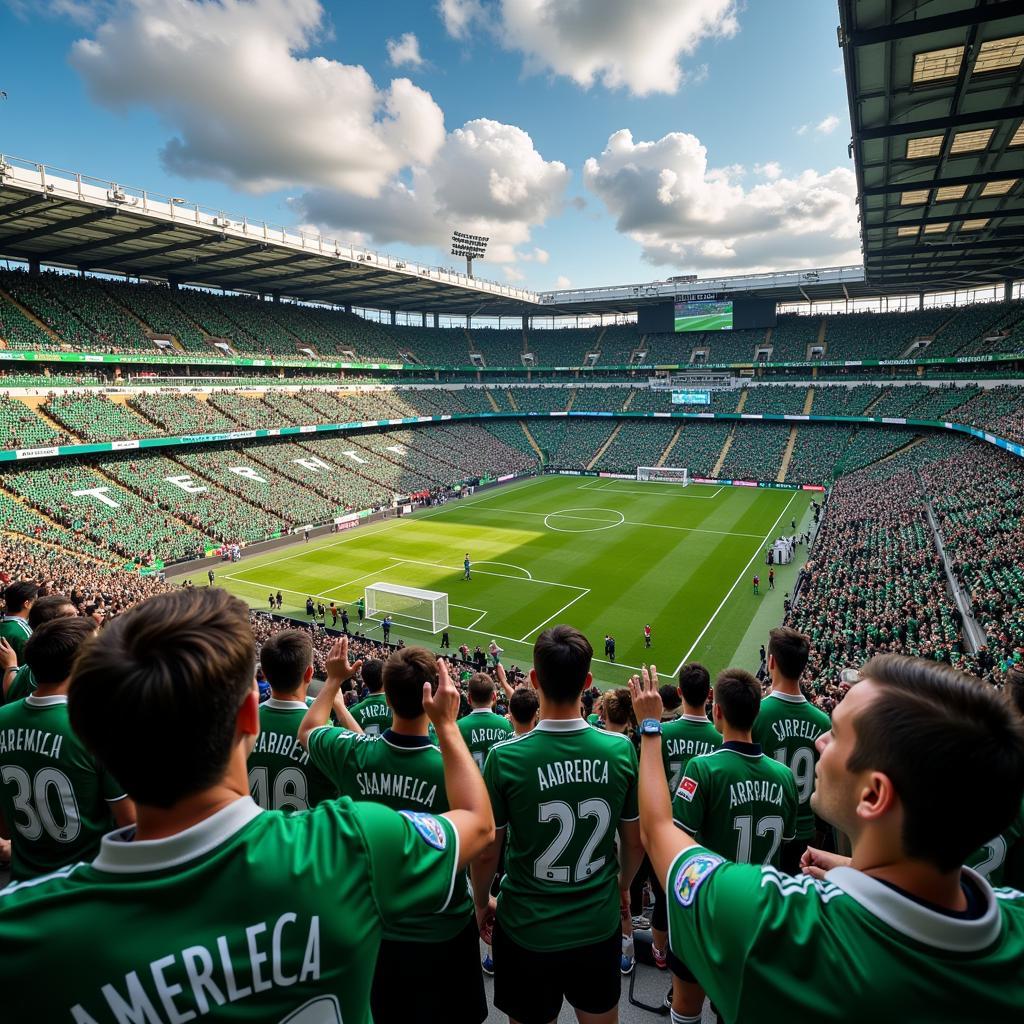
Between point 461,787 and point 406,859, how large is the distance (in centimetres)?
43

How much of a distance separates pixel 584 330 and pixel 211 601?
85.3 metres

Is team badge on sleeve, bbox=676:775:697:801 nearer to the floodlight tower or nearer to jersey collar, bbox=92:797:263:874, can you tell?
jersey collar, bbox=92:797:263:874

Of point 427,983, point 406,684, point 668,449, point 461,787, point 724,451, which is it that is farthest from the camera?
point 668,449

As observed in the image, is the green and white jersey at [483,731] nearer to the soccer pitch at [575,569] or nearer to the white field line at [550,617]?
the soccer pitch at [575,569]

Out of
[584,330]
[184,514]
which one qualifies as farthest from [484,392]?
[184,514]

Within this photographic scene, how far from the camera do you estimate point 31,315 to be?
40469mm

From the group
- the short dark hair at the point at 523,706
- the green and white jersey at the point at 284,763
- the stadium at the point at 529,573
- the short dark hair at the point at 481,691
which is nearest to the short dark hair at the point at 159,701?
the stadium at the point at 529,573

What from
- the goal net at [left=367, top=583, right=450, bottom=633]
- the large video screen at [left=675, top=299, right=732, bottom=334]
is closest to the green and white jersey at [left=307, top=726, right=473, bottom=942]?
the goal net at [left=367, top=583, right=450, bottom=633]

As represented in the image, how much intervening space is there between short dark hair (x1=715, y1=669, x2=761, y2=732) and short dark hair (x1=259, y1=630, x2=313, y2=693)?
9.69 ft

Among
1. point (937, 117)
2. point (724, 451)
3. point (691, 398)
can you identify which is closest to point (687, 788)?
point (937, 117)

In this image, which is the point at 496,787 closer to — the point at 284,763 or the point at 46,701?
the point at 284,763

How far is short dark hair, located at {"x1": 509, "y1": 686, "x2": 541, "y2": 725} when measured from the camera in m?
5.32

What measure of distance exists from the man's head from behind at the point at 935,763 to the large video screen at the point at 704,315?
75.7 m

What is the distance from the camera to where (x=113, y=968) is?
1609 mm
